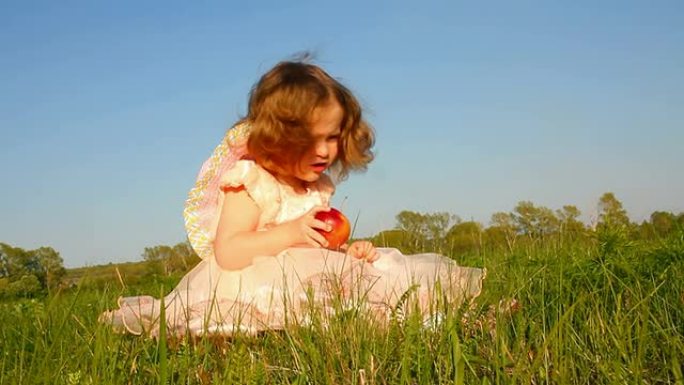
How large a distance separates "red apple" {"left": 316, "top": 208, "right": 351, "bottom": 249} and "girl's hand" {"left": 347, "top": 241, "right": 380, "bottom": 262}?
3.4 inches

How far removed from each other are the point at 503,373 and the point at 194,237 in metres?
3.60

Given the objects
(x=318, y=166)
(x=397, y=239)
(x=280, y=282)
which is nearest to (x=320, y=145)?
(x=318, y=166)

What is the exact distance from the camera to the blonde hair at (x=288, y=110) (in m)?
4.81

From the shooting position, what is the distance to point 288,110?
15.9 feet

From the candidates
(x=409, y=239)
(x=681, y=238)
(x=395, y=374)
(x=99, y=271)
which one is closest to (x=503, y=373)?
(x=395, y=374)

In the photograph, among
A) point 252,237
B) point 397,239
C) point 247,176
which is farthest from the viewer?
point 397,239

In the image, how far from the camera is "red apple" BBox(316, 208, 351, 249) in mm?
4469

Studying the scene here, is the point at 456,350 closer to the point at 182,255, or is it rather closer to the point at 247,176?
the point at 247,176

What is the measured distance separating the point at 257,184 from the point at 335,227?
634 mm

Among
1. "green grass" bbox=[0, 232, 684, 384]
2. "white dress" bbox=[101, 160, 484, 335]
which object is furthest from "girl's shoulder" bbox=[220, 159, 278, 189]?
"green grass" bbox=[0, 232, 684, 384]

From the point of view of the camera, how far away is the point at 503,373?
2109 mm

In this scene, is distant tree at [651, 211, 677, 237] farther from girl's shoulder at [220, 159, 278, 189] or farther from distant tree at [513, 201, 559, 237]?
girl's shoulder at [220, 159, 278, 189]

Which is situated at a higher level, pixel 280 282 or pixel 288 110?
pixel 288 110

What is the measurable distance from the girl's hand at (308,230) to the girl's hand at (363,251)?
207 millimetres
